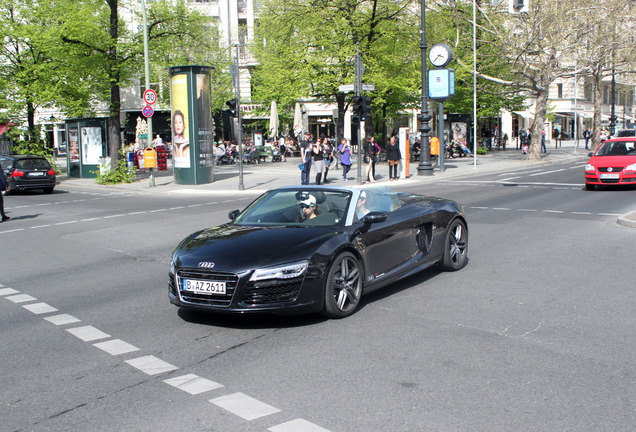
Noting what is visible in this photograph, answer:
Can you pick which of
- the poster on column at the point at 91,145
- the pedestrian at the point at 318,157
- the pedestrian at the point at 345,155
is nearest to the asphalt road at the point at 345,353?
the pedestrian at the point at 318,157

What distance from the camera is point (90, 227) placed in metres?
14.6

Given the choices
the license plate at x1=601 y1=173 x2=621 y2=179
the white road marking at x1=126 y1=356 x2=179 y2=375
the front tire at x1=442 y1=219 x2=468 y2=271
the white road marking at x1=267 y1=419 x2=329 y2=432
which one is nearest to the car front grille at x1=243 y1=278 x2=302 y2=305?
the white road marking at x1=126 y1=356 x2=179 y2=375

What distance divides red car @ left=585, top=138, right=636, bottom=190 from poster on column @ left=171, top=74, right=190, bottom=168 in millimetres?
15187

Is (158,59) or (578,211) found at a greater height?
(158,59)

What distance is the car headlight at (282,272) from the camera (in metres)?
5.82

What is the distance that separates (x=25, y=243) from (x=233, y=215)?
21.8 feet

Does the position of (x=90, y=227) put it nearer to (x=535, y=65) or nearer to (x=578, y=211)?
(x=578, y=211)

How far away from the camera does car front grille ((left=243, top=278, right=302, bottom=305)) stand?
19.1ft

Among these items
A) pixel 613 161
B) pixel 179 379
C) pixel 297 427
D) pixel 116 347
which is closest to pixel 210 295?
pixel 116 347

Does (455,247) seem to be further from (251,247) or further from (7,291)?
(7,291)

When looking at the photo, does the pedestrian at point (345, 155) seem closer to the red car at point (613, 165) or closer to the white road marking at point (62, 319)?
the red car at point (613, 165)

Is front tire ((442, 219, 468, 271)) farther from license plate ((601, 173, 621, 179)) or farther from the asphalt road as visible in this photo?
license plate ((601, 173, 621, 179))

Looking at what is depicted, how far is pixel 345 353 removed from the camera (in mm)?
5328

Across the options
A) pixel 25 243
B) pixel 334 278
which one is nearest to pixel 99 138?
pixel 25 243
